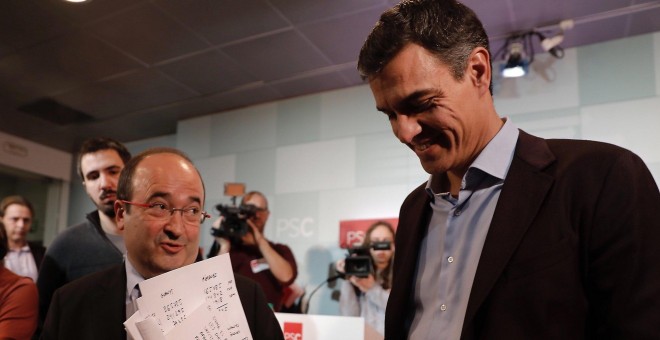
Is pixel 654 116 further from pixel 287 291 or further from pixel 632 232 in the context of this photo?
pixel 632 232

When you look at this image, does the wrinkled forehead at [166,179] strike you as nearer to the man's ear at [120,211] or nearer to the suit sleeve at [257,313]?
the man's ear at [120,211]

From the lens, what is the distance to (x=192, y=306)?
1.19 m

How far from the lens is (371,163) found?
4.88 metres

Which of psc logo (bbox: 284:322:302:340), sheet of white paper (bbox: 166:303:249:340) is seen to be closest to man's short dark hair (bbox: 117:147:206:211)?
sheet of white paper (bbox: 166:303:249:340)

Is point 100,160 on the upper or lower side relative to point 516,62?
lower

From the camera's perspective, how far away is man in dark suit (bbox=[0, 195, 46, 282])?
4.30 m

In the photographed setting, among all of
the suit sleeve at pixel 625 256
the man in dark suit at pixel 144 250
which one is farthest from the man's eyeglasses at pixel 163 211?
the suit sleeve at pixel 625 256

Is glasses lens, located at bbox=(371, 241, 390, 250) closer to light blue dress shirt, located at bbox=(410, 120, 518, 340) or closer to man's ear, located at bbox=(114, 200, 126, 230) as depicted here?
man's ear, located at bbox=(114, 200, 126, 230)

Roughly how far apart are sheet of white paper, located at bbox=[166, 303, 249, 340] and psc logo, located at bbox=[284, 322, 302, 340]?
513 millimetres

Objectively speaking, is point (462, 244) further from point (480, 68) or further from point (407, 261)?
point (480, 68)

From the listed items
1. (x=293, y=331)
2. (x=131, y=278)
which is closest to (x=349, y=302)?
(x=293, y=331)

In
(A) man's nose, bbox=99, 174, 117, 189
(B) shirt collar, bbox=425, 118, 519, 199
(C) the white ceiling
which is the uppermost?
(C) the white ceiling

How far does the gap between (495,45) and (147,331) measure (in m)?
3.89

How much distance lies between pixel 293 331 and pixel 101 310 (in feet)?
1.99
